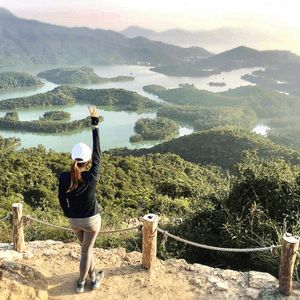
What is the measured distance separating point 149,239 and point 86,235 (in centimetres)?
76

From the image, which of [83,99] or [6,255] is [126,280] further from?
[83,99]

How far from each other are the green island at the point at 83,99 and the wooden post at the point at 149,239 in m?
A: 64.4

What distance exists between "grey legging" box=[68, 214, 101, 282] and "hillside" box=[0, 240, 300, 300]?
0.87 ft

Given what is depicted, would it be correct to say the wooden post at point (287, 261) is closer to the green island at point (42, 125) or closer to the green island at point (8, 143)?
the green island at point (8, 143)

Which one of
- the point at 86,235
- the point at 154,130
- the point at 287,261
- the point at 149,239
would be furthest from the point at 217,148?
the point at 86,235

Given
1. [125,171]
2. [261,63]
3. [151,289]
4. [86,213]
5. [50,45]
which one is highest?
[50,45]

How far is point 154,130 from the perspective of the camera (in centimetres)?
4838

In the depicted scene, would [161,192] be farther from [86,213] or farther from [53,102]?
[53,102]

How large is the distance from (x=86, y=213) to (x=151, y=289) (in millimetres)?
1130

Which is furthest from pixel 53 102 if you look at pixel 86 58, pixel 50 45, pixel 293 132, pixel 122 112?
pixel 50 45

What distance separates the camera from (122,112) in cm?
6506

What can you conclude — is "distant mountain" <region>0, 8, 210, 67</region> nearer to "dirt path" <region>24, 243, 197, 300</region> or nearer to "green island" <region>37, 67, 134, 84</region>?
"green island" <region>37, 67, 134, 84</region>

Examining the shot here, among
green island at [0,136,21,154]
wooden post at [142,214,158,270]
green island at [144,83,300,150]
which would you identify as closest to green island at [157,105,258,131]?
green island at [144,83,300,150]

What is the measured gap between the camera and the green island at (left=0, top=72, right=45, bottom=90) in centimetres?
8640
